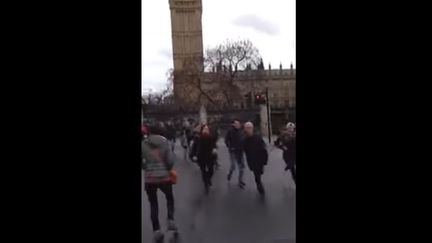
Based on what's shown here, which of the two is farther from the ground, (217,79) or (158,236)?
(217,79)

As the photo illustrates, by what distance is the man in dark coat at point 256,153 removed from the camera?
17.8 feet

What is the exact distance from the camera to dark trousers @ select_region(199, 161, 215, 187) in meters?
5.38

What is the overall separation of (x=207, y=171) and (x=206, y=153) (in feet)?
0.71

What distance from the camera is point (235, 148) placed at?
5496mm

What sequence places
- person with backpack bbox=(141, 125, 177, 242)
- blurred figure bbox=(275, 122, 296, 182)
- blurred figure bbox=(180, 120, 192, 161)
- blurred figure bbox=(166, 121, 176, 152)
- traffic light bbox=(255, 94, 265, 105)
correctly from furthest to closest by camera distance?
traffic light bbox=(255, 94, 265, 105)
blurred figure bbox=(275, 122, 296, 182)
blurred figure bbox=(180, 120, 192, 161)
blurred figure bbox=(166, 121, 176, 152)
person with backpack bbox=(141, 125, 177, 242)

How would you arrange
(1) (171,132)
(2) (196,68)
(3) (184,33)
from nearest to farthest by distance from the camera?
1. (1) (171,132)
2. (3) (184,33)
3. (2) (196,68)

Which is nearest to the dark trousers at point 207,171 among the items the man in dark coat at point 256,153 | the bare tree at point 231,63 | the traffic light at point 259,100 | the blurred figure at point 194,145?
the blurred figure at point 194,145

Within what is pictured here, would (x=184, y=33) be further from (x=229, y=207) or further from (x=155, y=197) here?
(x=155, y=197)

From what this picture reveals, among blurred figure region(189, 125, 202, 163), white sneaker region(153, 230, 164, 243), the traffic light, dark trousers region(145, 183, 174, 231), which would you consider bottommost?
white sneaker region(153, 230, 164, 243)

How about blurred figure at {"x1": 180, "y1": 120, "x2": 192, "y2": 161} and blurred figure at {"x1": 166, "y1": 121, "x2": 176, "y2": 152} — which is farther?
blurred figure at {"x1": 180, "y1": 120, "x2": 192, "y2": 161}

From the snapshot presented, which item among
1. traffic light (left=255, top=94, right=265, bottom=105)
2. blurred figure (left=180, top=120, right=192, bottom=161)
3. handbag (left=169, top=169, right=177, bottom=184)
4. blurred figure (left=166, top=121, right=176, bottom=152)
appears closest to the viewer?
handbag (left=169, top=169, right=177, bottom=184)

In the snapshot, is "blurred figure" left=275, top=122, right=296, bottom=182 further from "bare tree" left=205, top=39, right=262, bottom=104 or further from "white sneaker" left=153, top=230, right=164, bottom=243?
"white sneaker" left=153, top=230, right=164, bottom=243

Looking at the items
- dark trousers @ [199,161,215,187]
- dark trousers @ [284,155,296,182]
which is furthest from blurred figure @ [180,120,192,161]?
dark trousers @ [284,155,296,182]

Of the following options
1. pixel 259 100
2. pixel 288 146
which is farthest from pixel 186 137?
pixel 259 100
